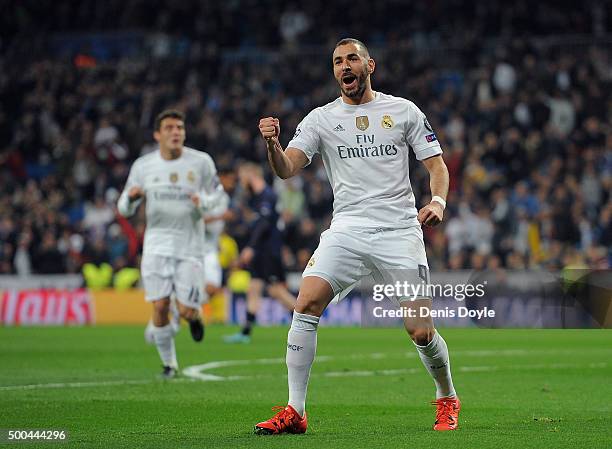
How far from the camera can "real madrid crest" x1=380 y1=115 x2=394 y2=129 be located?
26.7 feet

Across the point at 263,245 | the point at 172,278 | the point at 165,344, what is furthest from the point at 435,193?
the point at 263,245

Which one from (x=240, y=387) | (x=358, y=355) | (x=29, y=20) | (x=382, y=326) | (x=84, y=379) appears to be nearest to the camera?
(x=240, y=387)

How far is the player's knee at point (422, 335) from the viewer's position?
7746 millimetres

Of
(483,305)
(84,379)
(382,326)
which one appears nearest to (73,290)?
(382,326)

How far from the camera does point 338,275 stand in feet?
26.0

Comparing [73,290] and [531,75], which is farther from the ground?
[531,75]

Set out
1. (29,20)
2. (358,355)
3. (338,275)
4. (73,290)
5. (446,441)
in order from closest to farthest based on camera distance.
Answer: (446,441) < (338,275) < (358,355) < (73,290) < (29,20)

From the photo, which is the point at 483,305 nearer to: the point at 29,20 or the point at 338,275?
the point at 338,275

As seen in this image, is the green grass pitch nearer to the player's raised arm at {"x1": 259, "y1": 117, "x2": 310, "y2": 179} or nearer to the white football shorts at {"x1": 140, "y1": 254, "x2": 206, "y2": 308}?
the white football shorts at {"x1": 140, "y1": 254, "x2": 206, "y2": 308}

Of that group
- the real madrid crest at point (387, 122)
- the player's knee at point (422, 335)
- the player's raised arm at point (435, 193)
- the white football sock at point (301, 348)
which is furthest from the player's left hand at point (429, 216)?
the white football sock at point (301, 348)

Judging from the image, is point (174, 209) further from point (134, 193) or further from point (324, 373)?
point (324, 373)

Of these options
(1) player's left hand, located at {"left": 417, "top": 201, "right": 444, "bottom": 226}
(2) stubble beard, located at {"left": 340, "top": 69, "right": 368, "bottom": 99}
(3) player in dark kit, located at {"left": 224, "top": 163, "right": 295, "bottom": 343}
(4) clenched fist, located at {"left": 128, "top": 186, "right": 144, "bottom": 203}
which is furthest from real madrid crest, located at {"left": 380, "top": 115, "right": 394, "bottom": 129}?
(3) player in dark kit, located at {"left": 224, "top": 163, "right": 295, "bottom": 343}

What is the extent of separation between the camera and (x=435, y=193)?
7.95m

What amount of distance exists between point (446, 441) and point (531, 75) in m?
20.6
